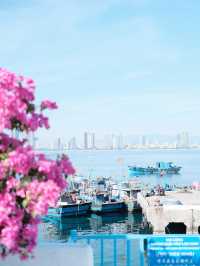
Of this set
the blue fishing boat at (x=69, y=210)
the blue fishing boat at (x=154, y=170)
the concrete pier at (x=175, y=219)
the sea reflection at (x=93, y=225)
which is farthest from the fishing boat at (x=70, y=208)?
the blue fishing boat at (x=154, y=170)

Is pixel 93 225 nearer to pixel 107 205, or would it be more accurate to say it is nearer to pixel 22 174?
pixel 107 205

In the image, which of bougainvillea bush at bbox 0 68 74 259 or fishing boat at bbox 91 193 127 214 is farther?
fishing boat at bbox 91 193 127 214

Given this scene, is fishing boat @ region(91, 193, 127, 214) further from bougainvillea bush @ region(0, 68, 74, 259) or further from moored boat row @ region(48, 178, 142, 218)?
bougainvillea bush @ region(0, 68, 74, 259)

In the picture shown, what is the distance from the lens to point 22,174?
4.87 metres

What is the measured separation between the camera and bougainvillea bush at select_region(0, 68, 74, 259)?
15.5 ft

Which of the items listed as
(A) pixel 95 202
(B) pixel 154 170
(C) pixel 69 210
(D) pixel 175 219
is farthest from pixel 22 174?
(B) pixel 154 170

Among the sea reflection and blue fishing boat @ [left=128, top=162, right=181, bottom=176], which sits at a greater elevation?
blue fishing boat @ [left=128, top=162, right=181, bottom=176]

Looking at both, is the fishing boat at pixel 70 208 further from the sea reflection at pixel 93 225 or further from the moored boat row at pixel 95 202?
the sea reflection at pixel 93 225

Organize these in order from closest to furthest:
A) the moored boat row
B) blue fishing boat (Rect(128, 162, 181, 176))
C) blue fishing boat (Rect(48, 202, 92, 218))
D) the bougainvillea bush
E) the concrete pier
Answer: the bougainvillea bush
the concrete pier
blue fishing boat (Rect(48, 202, 92, 218))
the moored boat row
blue fishing boat (Rect(128, 162, 181, 176))

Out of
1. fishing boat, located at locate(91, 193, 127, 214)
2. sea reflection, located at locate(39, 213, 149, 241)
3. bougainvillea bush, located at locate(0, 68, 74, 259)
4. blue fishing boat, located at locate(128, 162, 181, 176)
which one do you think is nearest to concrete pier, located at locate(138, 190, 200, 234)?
sea reflection, located at locate(39, 213, 149, 241)

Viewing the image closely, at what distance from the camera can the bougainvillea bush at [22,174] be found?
4711mm

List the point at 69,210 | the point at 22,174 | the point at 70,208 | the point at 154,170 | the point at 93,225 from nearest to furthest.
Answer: the point at 22,174
the point at 93,225
the point at 69,210
the point at 70,208
the point at 154,170

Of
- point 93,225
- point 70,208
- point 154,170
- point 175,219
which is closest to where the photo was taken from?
point 175,219

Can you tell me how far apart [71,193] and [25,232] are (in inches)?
2152
